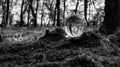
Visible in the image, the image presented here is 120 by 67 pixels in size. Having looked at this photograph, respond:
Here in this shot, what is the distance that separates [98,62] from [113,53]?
1014 mm

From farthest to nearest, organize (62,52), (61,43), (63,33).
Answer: (63,33) < (61,43) < (62,52)

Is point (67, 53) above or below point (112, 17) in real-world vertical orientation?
below

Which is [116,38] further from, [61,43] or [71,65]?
[71,65]

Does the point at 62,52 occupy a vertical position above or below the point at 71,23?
below

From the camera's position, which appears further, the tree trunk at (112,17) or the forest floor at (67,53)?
the tree trunk at (112,17)

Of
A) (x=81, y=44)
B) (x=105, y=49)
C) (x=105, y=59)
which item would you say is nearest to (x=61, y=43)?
(x=81, y=44)

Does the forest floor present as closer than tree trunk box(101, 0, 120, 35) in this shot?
Yes

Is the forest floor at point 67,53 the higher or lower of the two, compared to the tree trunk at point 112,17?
lower

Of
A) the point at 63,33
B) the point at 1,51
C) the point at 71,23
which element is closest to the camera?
the point at 1,51

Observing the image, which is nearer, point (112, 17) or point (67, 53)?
point (67, 53)

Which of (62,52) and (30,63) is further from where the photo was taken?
(62,52)

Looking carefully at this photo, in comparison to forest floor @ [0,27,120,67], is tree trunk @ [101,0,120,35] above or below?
above

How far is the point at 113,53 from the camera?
424 centimetres

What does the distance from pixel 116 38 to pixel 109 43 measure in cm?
49
